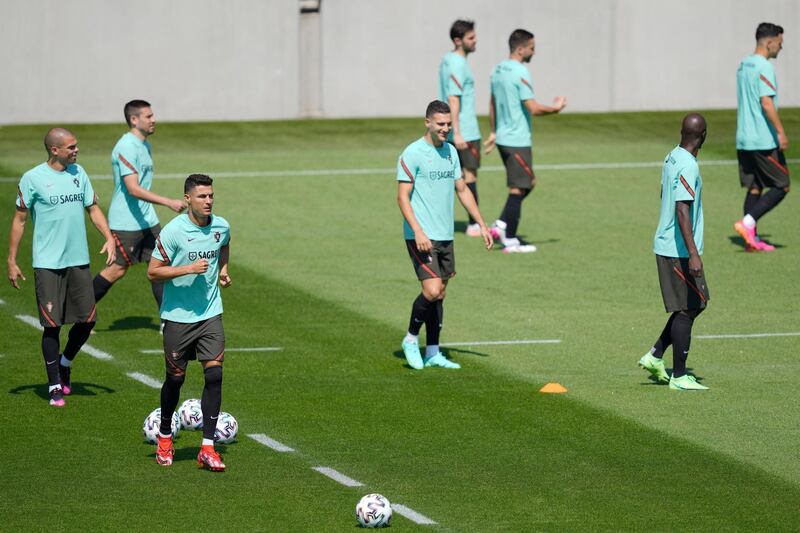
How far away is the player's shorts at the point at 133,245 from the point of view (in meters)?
15.3

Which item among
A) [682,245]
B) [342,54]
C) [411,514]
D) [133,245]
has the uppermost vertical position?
[342,54]

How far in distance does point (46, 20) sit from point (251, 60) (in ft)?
14.3

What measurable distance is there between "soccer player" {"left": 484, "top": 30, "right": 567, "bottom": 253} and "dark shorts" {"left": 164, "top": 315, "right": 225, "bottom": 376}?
9193mm

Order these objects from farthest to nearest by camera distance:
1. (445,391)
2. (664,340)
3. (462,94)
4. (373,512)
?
(462,94)
(664,340)
(445,391)
(373,512)

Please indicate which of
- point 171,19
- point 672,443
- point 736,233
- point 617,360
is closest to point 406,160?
point 617,360

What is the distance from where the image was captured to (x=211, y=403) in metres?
10.9

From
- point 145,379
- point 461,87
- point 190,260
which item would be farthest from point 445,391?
point 461,87

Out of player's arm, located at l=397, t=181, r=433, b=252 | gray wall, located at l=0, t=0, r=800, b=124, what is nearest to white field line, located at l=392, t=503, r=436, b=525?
player's arm, located at l=397, t=181, r=433, b=252

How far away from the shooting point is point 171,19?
1222 inches

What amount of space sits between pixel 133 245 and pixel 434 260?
342 centimetres

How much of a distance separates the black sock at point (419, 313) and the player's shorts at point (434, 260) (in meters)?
0.23

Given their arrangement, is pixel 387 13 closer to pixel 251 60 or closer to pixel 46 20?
pixel 251 60

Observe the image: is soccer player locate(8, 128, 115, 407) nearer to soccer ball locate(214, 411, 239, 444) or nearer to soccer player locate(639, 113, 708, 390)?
soccer ball locate(214, 411, 239, 444)

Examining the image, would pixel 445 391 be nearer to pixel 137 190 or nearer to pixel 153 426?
pixel 153 426
